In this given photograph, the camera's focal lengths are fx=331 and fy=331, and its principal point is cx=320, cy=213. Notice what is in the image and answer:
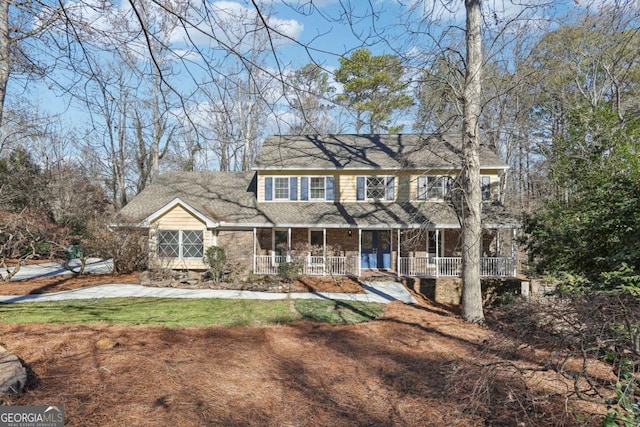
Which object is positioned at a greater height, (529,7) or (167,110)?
(529,7)

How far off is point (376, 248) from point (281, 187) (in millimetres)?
5681

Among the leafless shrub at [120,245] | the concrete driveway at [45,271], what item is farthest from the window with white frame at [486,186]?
the concrete driveway at [45,271]

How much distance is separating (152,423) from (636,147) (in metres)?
11.4

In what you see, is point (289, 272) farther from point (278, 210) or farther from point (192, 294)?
point (278, 210)

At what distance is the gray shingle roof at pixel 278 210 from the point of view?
582 inches

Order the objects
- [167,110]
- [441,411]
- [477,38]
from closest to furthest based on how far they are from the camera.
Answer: [167,110] < [441,411] < [477,38]

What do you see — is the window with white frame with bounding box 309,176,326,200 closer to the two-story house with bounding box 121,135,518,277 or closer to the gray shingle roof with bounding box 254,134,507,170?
the two-story house with bounding box 121,135,518,277

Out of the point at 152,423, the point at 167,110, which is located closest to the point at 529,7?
the point at 167,110

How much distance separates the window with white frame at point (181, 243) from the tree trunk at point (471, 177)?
36.9 feet

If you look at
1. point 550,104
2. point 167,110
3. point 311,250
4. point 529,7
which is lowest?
point 311,250

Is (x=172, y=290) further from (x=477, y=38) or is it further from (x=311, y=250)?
(x=477, y=38)

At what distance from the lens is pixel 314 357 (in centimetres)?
592

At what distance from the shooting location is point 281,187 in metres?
16.8

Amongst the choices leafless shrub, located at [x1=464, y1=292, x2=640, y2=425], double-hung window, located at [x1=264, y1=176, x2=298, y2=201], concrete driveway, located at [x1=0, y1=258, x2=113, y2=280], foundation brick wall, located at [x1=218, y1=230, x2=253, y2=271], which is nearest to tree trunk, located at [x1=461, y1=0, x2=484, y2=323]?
leafless shrub, located at [x1=464, y1=292, x2=640, y2=425]
